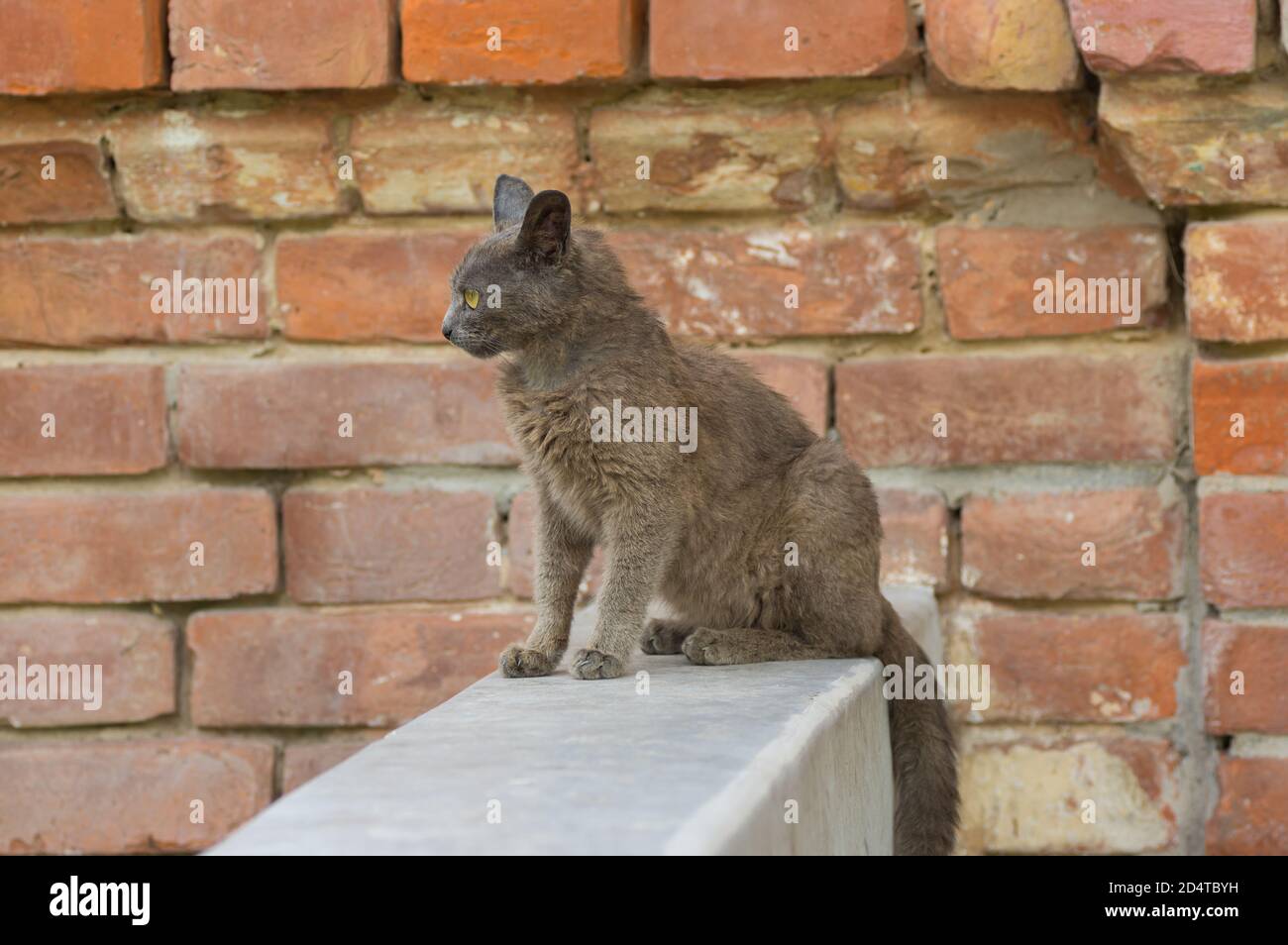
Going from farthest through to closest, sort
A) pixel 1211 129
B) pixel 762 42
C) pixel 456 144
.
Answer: pixel 456 144 → pixel 762 42 → pixel 1211 129

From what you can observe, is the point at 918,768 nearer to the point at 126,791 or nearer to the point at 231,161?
the point at 126,791

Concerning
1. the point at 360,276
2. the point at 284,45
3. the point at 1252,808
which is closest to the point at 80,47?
the point at 284,45

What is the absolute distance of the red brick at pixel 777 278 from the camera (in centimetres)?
253

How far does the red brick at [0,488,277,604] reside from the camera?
257 cm

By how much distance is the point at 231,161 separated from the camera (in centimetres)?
258

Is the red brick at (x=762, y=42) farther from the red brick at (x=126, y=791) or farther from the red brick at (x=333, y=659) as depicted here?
the red brick at (x=126, y=791)

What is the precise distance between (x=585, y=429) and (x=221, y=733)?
0.92 m

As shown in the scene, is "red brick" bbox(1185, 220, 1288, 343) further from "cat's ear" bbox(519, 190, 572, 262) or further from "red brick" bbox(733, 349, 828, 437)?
"cat's ear" bbox(519, 190, 572, 262)

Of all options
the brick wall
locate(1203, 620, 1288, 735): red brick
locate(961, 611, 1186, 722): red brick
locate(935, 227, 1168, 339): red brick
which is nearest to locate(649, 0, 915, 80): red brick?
the brick wall

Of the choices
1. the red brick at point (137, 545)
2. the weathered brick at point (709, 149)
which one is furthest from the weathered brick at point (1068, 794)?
the red brick at point (137, 545)

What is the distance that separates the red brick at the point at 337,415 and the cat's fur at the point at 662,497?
0.35 meters

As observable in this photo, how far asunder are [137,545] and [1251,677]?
182 centimetres

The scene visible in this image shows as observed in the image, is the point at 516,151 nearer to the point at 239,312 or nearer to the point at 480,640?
the point at 239,312

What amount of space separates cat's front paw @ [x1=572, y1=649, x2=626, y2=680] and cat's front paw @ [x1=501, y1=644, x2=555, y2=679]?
64mm
